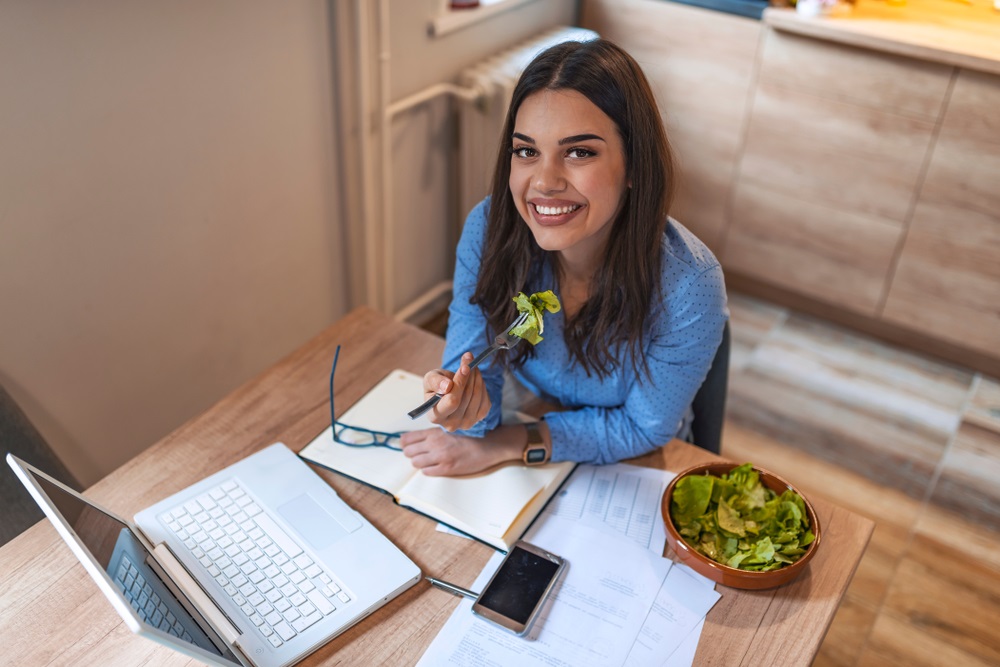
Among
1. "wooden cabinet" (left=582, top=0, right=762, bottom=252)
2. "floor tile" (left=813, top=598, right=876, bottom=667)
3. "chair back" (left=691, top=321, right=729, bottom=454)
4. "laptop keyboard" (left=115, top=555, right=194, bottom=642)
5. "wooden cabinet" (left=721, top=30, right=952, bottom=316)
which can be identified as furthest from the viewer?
"wooden cabinet" (left=582, top=0, right=762, bottom=252)

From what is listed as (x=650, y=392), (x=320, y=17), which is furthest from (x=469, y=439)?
(x=320, y=17)

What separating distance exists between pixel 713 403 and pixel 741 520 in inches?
15.2

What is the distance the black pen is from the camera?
116cm

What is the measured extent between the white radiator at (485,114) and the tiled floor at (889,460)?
105 cm

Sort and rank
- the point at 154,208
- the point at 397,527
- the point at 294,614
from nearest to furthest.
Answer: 1. the point at 294,614
2. the point at 397,527
3. the point at 154,208

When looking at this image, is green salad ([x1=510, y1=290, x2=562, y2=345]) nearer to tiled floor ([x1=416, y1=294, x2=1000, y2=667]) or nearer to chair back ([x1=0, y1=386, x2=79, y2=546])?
chair back ([x1=0, y1=386, x2=79, y2=546])

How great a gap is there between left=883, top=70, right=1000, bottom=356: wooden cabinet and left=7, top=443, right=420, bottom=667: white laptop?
2.19 m

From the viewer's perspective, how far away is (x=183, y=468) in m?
1.33

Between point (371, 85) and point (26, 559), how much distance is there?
1.49 metres

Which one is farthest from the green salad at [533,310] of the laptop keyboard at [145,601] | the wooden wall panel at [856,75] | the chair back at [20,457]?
the wooden wall panel at [856,75]

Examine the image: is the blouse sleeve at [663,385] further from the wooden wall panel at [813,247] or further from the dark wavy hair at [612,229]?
the wooden wall panel at [813,247]

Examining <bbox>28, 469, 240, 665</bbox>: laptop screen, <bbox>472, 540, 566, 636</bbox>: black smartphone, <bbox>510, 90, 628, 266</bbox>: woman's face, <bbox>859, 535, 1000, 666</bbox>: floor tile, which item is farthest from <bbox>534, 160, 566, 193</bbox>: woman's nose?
<bbox>859, 535, 1000, 666</bbox>: floor tile

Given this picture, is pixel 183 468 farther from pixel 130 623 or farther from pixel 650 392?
pixel 650 392

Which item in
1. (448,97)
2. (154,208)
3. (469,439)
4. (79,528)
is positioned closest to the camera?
(79,528)
